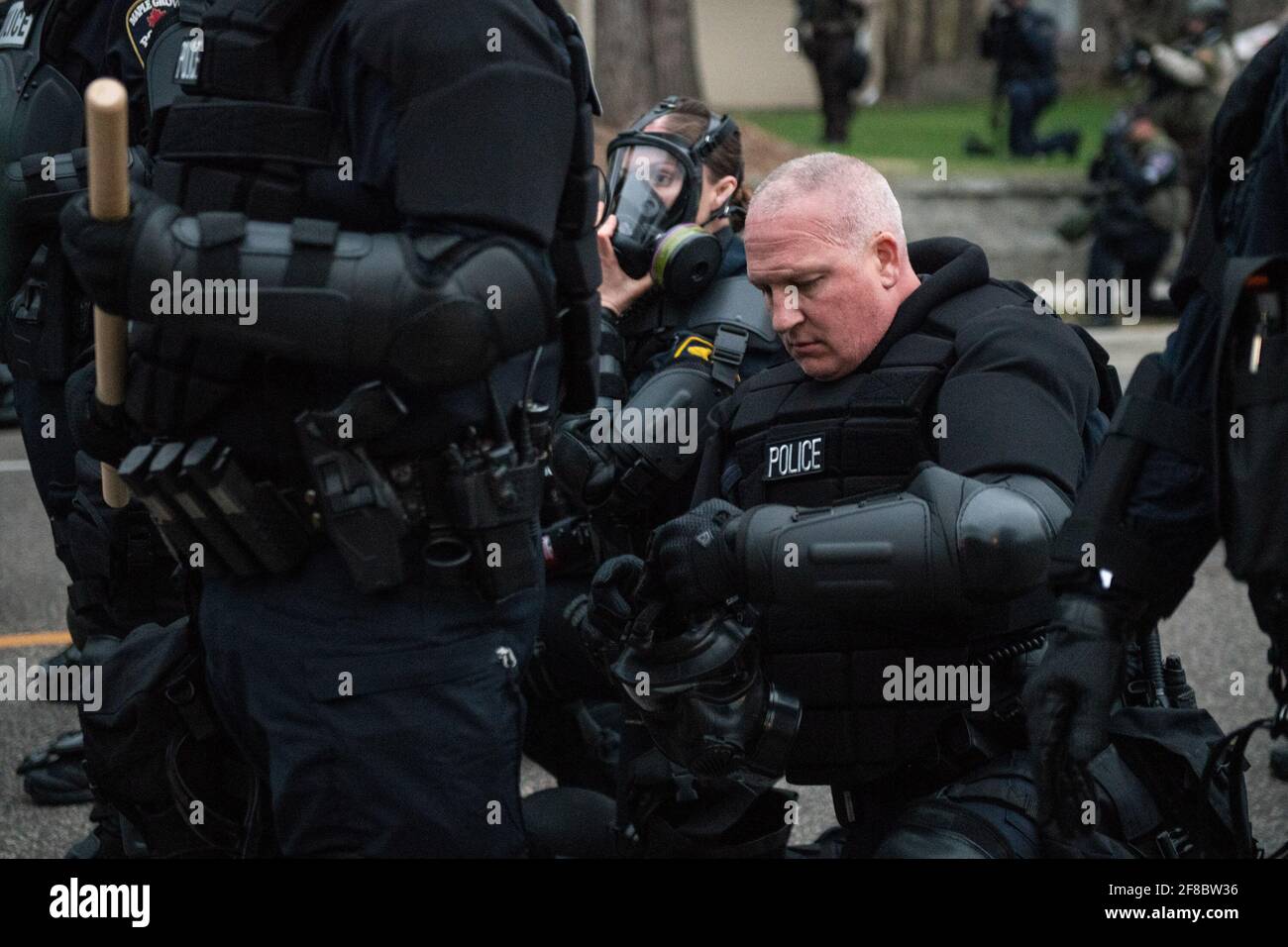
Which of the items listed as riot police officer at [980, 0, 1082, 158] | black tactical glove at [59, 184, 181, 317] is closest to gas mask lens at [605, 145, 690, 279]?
black tactical glove at [59, 184, 181, 317]

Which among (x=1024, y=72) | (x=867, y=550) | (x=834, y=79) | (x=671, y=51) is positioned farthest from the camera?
(x=1024, y=72)

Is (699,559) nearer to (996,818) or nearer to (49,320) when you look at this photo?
(996,818)

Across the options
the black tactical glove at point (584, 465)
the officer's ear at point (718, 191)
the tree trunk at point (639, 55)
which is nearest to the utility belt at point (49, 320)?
the black tactical glove at point (584, 465)

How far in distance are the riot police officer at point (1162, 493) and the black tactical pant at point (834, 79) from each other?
1661cm

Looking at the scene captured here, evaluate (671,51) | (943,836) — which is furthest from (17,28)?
(671,51)

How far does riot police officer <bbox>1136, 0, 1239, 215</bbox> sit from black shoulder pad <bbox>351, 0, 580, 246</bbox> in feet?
36.9

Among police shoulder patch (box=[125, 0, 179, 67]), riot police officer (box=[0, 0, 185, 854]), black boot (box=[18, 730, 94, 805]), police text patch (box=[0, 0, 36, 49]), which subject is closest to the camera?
police shoulder patch (box=[125, 0, 179, 67])

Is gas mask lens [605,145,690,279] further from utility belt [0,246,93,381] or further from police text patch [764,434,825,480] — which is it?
utility belt [0,246,93,381]

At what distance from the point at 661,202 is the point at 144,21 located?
129cm

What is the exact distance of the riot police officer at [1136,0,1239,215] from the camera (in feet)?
42.5

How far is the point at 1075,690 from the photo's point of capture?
2.50 meters
